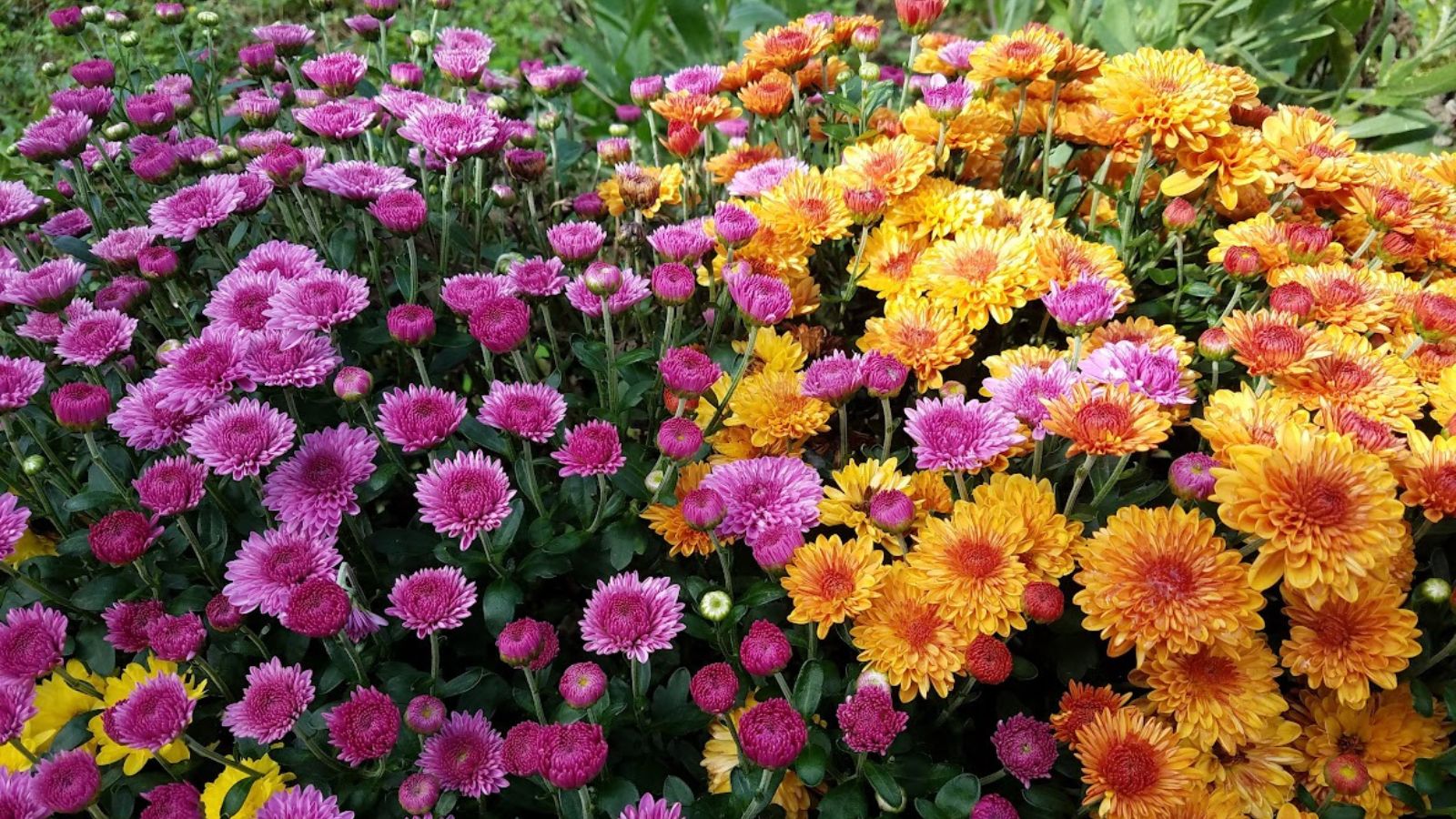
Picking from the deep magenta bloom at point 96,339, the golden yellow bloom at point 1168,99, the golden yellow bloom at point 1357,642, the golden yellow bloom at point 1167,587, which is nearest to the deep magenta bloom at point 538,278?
the deep magenta bloom at point 96,339

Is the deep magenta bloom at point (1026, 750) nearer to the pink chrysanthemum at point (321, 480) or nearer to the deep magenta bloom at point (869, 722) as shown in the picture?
the deep magenta bloom at point (869, 722)

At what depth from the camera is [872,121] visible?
2.30 metres

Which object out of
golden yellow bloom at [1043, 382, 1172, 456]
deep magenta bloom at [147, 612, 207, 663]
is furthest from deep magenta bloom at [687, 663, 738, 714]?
deep magenta bloom at [147, 612, 207, 663]

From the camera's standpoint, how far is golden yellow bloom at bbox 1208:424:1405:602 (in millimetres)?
1073

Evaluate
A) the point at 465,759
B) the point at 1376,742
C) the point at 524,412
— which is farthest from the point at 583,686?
the point at 1376,742

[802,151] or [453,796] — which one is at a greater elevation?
[802,151]

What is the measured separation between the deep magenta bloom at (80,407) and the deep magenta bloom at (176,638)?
0.34m

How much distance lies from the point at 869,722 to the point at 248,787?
85cm

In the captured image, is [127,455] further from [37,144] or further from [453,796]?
[453,796]

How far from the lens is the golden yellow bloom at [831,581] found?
1.24 metres

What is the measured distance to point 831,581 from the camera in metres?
1.24

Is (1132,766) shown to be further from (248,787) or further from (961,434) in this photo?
(248,787)

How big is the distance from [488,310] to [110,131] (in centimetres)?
133

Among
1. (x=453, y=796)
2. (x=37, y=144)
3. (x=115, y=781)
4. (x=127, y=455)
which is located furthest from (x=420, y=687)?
(x=37, y=144)
